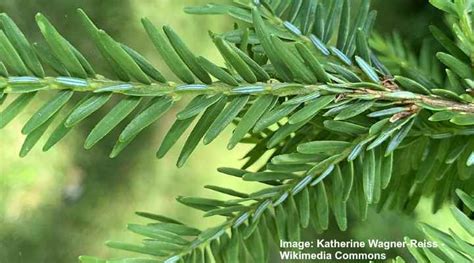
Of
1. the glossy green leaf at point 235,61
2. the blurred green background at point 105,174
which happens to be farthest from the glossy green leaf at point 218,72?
the blurred green background at point 105,174

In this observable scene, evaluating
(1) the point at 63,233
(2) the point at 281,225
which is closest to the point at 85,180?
(1) the point at 63,233

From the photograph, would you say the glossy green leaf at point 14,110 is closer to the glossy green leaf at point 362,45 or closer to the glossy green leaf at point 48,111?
the glossy green leaf at point 48,111

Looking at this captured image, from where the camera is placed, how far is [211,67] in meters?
0.22

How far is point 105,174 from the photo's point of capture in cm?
50

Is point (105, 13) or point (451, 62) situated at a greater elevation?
point (105, 13)

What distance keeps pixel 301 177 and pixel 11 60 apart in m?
0.14

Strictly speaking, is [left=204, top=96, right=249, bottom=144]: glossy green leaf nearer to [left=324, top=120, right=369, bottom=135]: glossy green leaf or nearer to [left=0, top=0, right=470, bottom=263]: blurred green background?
[left=324, top=120, right=369, bottom=135]: glossy green leaf

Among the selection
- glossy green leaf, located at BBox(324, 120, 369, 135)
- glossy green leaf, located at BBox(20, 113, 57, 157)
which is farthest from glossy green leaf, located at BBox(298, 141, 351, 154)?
glossy green leaf, located at BBox(20, 113, 57, 157)

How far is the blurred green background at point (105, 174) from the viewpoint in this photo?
1.36 ft

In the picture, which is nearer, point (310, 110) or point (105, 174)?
point (310, 110)

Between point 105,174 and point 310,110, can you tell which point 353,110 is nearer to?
point 310,110

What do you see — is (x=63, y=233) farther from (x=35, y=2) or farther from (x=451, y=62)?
(x=451, y=62)

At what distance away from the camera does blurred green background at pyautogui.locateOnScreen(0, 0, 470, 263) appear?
0.42 meters

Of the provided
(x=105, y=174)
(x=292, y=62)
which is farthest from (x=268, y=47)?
(x=105, y=174)
